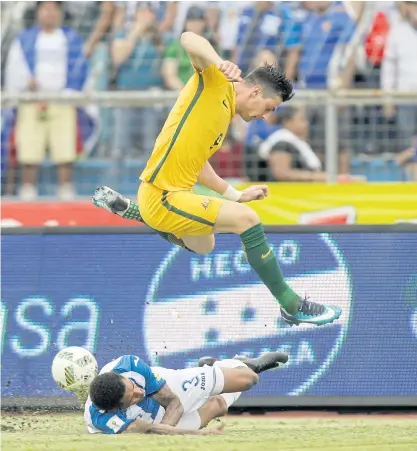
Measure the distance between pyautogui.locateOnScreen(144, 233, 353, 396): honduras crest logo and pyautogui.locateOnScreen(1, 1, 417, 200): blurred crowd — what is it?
7.26ft

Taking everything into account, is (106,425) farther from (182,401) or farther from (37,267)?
(37,267)

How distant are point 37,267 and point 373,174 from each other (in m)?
4.13

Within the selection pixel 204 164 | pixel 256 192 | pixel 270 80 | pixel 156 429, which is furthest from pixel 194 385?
pixel 270 80

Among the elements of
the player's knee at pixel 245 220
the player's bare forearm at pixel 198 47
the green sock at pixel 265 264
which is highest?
the player's bare forearm at pixel 198 47

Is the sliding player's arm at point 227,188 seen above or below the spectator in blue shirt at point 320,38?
below

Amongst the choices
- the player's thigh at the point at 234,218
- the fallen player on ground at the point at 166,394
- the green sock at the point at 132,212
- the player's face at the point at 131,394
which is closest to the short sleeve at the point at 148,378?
the fallen player on ground at the point at 166,394

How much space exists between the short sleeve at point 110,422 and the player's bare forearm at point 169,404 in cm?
32

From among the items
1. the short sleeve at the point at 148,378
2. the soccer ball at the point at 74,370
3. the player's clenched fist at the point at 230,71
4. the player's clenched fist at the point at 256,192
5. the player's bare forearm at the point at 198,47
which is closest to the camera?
the player's clenched fist at the point at 230,71

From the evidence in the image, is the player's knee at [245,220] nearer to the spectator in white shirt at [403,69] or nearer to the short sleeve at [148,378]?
the short sleeve at [148,378]

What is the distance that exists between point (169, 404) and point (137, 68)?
525cm

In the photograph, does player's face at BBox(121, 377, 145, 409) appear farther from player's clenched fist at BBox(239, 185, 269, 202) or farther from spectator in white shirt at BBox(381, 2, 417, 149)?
spectator in white shirt at BBox(381, 2, 417, 149)

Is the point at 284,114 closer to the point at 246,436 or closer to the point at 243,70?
the point at 243,70

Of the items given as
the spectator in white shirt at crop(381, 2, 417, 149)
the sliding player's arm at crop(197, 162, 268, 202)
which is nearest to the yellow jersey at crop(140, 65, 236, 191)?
the sliding player's arm at crop(197, 162, 268, 202)

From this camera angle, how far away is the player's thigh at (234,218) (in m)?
8.23
